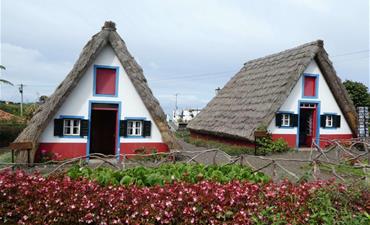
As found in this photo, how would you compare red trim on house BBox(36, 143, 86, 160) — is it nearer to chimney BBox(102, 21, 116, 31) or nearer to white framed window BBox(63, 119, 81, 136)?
white framed window BBox(63, 119, 81, 136)

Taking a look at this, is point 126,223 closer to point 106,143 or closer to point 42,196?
point 42,196

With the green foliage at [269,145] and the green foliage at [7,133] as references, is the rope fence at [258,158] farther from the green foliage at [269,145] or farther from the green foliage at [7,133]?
the green foliage at [7,133]

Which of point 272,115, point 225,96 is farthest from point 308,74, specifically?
point 225,96

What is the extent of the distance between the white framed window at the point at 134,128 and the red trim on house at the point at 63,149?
1.69 meters

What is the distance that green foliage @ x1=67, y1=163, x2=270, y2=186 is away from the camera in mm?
5477

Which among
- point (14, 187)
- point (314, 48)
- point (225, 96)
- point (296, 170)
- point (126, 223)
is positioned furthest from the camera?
point (225, 96)

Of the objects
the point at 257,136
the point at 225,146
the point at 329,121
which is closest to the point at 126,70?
the point at 257,136

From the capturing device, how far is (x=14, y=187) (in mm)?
4867

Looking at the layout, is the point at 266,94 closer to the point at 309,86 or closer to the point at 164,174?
the point at 309,86

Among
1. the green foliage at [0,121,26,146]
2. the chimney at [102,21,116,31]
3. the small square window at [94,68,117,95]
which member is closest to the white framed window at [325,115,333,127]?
the small square window at [94,68,117,95]

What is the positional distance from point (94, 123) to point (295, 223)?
11.6 m

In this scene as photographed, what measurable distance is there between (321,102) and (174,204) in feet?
45.2

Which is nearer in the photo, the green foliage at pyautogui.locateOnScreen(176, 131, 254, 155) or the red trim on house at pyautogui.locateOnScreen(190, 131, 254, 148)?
the green foliage at pyautogui.locateOnScreen(176, 131, 254, 155)

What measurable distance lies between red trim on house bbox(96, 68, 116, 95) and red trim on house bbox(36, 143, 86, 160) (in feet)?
6.77
